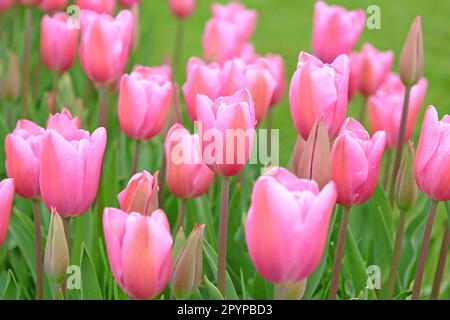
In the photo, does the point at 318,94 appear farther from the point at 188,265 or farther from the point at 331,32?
the point at 331,32

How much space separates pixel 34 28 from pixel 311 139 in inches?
91.8

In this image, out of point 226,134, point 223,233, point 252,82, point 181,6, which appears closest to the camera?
point 226,134

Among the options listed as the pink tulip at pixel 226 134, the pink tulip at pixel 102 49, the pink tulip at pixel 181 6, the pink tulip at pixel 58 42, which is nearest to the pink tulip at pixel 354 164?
the pink tulip at pixel 226 134

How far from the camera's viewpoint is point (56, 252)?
4.03 feet

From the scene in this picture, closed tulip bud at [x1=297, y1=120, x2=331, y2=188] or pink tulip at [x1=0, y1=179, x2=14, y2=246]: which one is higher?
closed tulip bud at [x1=297, y1=120, x2=331, y2=188]

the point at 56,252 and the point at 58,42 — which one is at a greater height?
the point at 58,42

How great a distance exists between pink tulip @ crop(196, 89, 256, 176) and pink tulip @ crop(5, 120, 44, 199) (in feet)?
0.98

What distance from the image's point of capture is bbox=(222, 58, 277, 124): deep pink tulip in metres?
1.62

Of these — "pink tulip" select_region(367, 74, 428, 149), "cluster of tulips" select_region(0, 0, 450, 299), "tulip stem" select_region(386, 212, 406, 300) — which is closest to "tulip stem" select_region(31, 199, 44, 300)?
"cluster of tulips" select_region(0, 0, 450, 299)

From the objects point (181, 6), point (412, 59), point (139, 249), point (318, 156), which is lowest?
point (139, 249)

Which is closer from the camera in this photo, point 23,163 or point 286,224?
point 286,224

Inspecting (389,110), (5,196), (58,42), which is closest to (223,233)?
(5,196)

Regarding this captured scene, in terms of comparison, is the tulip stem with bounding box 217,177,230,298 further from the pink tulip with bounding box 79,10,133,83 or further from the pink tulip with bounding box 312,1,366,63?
the pink tulip with bounding box 312,1,366,63

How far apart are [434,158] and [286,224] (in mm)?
375
